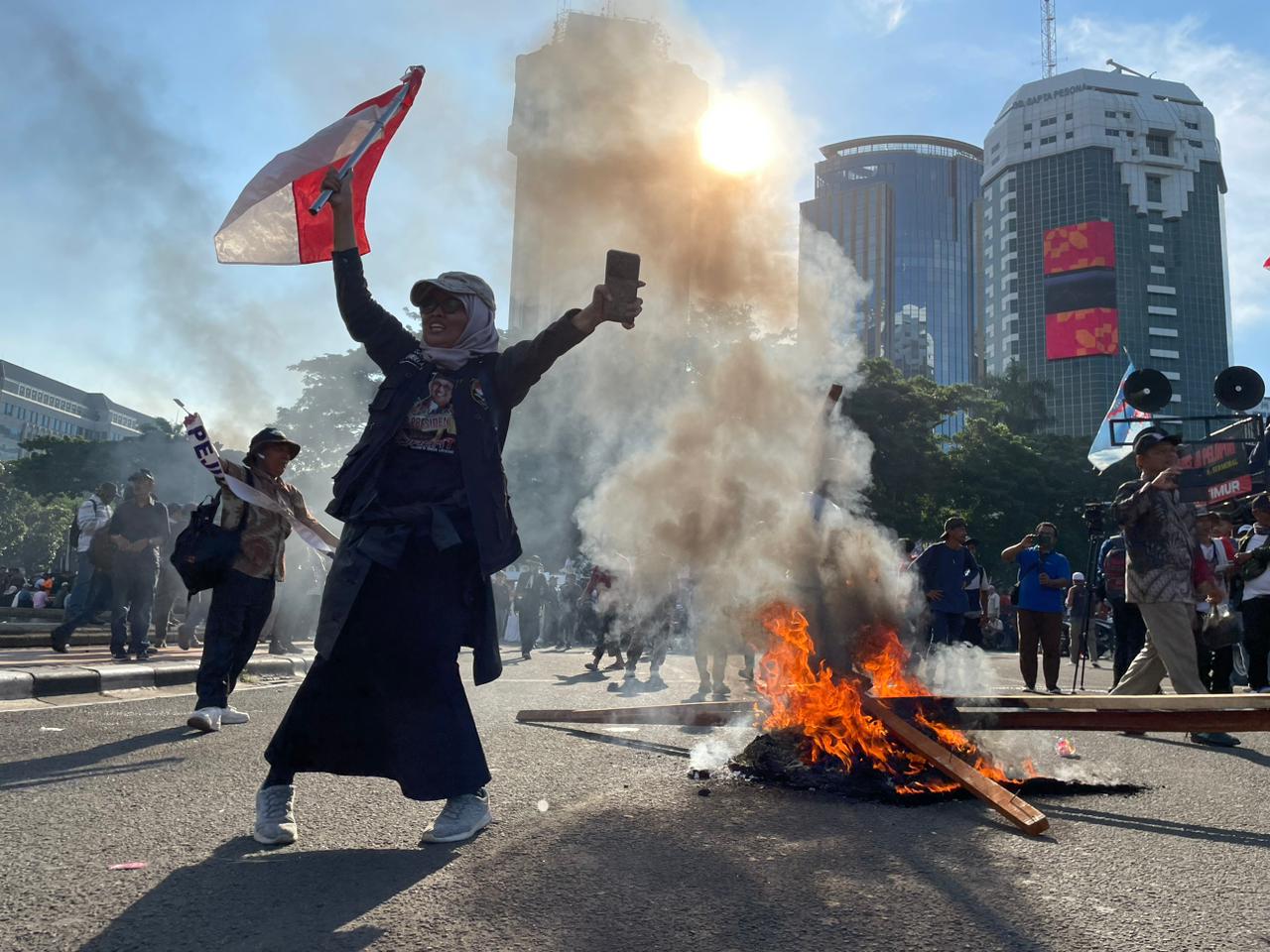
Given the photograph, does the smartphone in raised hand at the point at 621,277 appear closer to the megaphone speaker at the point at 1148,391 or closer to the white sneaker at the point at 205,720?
the white sneaker at the point at 205,720

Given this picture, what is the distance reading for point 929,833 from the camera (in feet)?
11.5

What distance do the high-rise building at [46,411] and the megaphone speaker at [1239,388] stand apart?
11538 centimetres

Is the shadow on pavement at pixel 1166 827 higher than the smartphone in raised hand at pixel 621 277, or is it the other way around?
the smartphone in raised hand at pixel 621 277

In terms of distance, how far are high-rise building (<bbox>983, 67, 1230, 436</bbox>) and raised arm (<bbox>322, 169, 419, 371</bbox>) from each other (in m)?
108

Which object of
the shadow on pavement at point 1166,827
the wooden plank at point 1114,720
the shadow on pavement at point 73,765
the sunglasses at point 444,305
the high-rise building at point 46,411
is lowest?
the shadow on pavement at point 73,765

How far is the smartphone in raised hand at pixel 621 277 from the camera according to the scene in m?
3.42

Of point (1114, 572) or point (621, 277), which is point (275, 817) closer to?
point (621, 277)

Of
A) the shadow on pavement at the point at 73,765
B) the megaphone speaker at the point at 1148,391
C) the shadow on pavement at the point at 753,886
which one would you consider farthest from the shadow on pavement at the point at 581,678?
the megaphone speaker at the point at 1148,391

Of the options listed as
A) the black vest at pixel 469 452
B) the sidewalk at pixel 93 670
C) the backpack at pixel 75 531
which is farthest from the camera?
the backpack at pixel 75 531

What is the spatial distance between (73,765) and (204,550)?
162cm

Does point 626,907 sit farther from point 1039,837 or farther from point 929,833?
point 1039,837

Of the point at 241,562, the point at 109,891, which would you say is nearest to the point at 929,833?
the point at 109,891

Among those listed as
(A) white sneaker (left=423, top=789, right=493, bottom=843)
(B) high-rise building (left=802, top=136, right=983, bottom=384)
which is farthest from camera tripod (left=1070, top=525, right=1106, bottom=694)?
(B) high-rise building (left=802, top=136, right=983, bottom=384)

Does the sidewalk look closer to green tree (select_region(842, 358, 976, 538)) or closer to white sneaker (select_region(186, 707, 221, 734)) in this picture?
white sneaker (select_region(186, 707, 221, 734))
